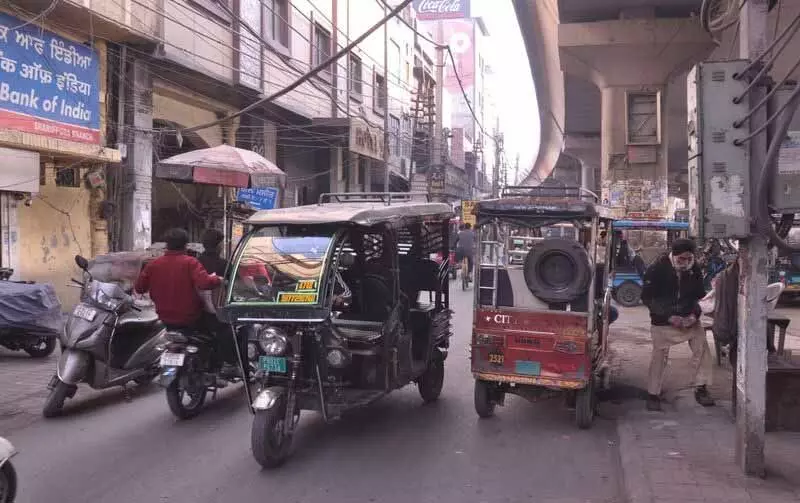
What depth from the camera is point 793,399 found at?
5.80m

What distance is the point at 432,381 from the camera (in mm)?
7133

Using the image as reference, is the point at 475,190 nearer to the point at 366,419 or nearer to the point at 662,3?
the point at 662,3

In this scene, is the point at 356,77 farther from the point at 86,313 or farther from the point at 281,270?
the point at 281,270

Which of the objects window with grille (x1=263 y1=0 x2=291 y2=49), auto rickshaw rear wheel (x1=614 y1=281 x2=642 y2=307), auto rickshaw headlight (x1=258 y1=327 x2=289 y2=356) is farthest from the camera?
window with grille (x1=263 y1=0 x2=291 y2=49)

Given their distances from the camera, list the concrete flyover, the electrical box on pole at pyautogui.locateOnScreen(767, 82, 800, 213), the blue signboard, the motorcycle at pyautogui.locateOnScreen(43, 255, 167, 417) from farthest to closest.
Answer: the concrete flyover
the blue signboard
the motorcycle at pyautogui.locateOnScreen(43, 255, 167, 417)
the electrical box on pole at pyautogui.locateOnScreen(767, 82, 800, 213)

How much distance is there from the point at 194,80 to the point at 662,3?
11.1 metres

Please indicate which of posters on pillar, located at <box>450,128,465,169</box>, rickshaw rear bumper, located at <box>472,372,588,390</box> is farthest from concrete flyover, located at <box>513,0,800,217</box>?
posters on pillar, located at <box>450,128,465,169</box>

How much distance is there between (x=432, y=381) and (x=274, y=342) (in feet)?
8.16

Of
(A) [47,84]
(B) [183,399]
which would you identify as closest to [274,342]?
(B) [183,399]

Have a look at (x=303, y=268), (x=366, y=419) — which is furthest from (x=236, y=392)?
(x=303, y=268)

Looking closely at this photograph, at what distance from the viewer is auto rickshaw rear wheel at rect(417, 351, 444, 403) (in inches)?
277

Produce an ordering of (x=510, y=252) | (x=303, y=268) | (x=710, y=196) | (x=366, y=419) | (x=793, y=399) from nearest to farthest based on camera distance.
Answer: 1. (x=710, y=196)
2. (x=303, y=268)
3. (x=793, y=399)
4. (x=366, y=419)
5. (x=510, y=252)

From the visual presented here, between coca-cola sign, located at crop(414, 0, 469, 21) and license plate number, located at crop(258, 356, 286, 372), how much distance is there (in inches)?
1665

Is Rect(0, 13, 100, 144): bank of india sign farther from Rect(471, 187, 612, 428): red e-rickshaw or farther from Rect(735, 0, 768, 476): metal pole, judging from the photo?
Rect(735, 0, 768, 476): metal pole
